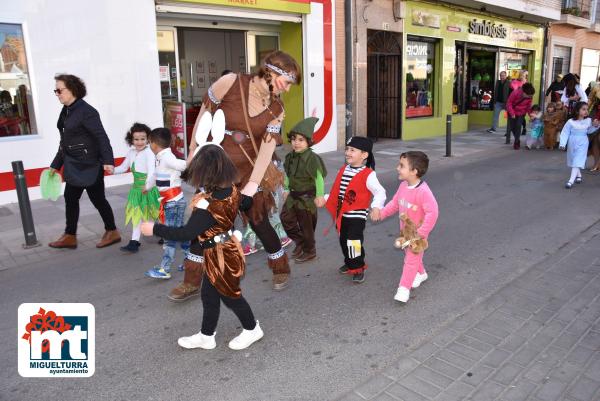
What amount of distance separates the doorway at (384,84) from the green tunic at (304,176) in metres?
10.9

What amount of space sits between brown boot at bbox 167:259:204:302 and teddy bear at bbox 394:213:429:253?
5.38ft

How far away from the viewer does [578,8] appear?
2289cm

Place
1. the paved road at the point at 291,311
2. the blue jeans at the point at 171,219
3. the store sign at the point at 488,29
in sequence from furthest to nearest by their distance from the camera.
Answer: the store sign at the point at 488,29
the blue jeans at the point at 171,219
the paved road at the point at 291,311

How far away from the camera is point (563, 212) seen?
6980 mm

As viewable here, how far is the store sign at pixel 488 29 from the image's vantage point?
17500 millimetres

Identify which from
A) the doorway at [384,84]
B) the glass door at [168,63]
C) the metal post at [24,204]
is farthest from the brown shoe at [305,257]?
the doorway at [384,84]

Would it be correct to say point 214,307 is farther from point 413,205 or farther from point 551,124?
point 551,124

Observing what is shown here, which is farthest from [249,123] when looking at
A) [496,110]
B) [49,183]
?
[496,110]

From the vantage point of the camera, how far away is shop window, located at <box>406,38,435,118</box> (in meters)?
15.5

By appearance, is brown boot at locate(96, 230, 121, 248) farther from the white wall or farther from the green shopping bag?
the white wall

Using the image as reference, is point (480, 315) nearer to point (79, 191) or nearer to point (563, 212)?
point (563, 212)

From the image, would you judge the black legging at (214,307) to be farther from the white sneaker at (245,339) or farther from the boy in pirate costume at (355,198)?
the boy in pirate costume at (355,198)

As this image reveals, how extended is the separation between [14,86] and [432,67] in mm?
12810

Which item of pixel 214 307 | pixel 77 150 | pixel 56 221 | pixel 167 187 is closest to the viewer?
pixel 214 307
